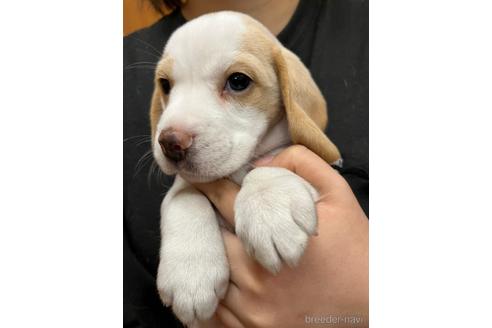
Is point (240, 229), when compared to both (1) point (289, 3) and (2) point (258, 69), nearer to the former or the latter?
(2) point (258, 69)

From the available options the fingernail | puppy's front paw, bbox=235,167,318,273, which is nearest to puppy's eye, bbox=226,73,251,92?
the fingernail

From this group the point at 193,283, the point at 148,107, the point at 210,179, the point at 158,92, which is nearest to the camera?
the point at 193,283

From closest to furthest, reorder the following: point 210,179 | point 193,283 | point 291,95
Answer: point 193,283 → point 210,179 → point 291,95

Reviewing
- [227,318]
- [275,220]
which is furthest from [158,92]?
[227,318]

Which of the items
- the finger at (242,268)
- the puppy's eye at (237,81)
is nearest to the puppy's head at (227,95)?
the puppy's eye at (237,81)

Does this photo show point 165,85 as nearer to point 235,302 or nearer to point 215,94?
point 215,94

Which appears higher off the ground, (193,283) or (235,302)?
(193,283)

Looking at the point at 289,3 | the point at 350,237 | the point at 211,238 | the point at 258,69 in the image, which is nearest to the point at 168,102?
the point at 258,69
